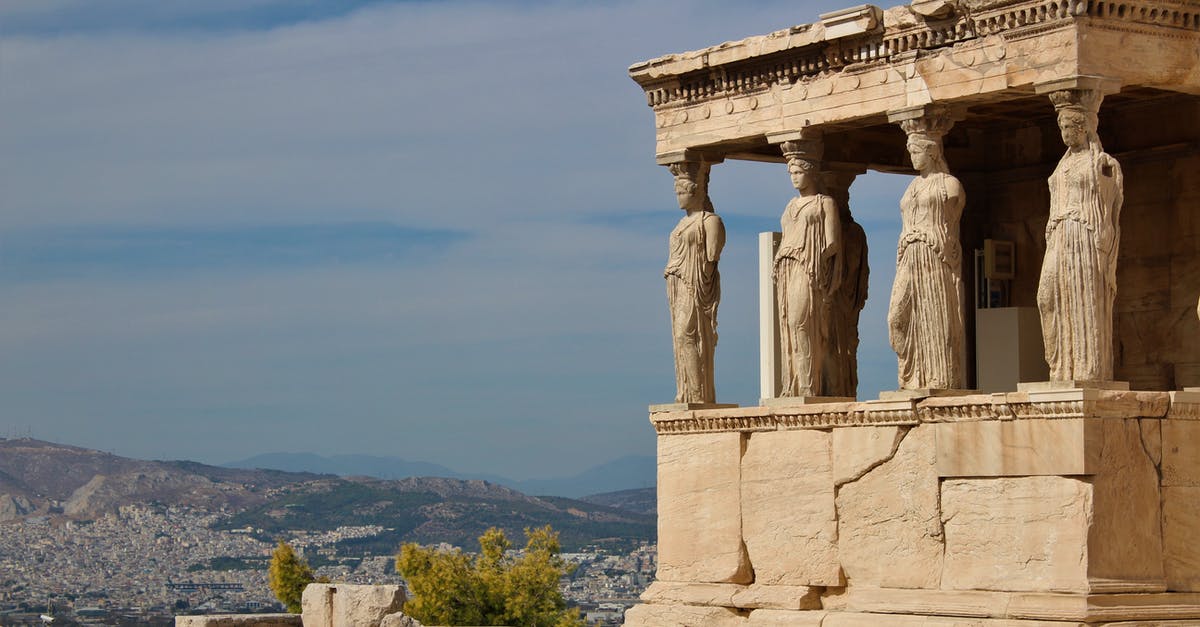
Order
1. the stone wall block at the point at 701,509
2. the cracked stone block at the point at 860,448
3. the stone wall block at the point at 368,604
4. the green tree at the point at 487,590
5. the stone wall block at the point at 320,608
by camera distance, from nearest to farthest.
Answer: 1. the cracked stone block at the point at 860,448
2. the stone wall block at the point at 701,509
3. the stone wall block at the point at 368,604
4. the stone wall block at the point at 320,608
5. the green tree at the point at 487,590

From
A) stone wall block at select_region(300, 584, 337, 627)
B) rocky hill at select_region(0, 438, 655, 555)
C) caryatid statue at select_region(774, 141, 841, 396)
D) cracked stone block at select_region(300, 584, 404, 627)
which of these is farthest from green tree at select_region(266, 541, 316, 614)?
rocky hill at select_region(0, 438, 655, 555)

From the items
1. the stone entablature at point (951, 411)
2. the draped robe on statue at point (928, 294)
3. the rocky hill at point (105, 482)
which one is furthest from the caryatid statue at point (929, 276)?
the rocky hill at point (105, 482)

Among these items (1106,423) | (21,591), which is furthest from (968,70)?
(21,591)

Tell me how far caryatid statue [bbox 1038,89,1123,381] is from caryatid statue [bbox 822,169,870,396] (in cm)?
277

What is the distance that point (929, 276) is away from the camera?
655 inches

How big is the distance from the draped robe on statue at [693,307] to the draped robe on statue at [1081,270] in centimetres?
357

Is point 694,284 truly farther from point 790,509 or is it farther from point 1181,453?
point 1181,453

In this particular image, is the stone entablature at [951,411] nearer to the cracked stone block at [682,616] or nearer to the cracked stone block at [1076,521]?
the cracked stone block at [1076,521]

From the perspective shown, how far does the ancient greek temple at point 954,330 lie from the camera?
615 inches

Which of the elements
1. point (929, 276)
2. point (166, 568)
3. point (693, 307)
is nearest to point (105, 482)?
point (166, 568)

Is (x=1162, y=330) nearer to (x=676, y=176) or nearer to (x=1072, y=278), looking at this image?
(x=1072, y=278)

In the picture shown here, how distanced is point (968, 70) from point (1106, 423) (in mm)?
2743

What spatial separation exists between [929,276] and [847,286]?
2170 mm

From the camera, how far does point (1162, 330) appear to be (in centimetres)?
1814
